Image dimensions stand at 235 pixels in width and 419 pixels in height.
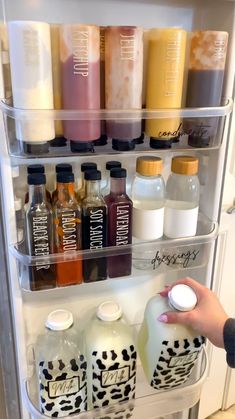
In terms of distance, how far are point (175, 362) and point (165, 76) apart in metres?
0.59

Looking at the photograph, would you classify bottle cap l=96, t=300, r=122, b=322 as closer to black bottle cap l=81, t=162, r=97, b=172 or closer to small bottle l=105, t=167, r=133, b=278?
small bottle l=105, t=167, r=133, b=278

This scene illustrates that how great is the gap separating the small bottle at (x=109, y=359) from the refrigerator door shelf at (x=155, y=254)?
0.13 m

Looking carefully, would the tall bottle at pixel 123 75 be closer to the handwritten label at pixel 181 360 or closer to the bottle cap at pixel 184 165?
the bottle cap at pixel 184 165

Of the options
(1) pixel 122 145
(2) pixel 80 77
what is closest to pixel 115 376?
(1) pixel 122 145

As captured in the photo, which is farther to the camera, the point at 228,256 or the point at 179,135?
the point at 228,256

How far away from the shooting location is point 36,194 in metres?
0.79

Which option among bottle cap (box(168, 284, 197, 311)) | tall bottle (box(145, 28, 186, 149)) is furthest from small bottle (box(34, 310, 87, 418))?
tall bottle (box(145, 28, 186, 149))

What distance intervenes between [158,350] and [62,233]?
12.9 inches

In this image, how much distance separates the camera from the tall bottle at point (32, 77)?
2.13ft

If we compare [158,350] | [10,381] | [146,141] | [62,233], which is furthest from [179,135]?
[10,381]

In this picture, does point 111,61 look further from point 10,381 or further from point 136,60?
point 10,381

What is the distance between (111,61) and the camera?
0.72 meters

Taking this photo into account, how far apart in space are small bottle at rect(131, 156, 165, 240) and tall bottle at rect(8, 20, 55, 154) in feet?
0.73

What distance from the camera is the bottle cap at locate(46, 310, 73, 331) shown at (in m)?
0.88
